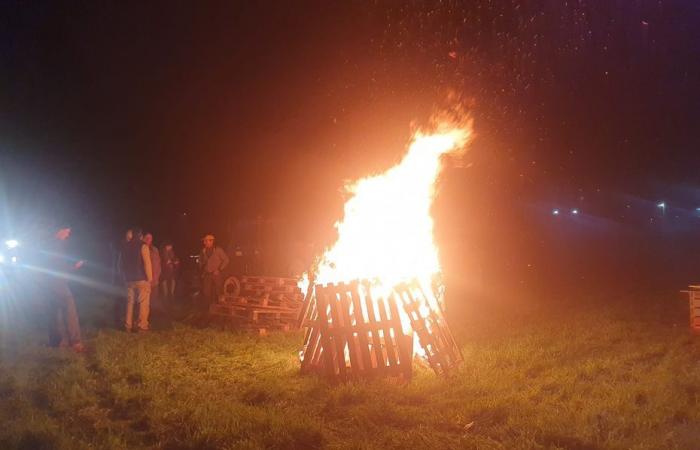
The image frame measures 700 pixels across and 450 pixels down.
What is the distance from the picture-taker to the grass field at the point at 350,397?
506cm

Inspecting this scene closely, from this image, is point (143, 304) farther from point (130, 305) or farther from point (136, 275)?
point (136, 275)

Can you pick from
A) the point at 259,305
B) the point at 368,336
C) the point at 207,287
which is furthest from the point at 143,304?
the point at 368,336

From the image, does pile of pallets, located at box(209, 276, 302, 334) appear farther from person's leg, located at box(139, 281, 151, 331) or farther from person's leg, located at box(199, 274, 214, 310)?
person's leg, located at box(139, 281, 151, 331)

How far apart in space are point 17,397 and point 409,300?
434cm

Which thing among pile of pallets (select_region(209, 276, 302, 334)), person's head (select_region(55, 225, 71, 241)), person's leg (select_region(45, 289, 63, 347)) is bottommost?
Answer: person's leg (select_region(45, 289, 63, 347))

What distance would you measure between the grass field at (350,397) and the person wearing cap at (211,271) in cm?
355

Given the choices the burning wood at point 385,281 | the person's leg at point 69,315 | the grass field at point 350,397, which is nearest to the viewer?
the grass field at point 350,397

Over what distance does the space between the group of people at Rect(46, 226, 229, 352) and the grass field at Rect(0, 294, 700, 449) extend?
47cm

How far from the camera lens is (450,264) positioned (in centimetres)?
1705

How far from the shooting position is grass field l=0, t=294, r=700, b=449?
16.6 feet

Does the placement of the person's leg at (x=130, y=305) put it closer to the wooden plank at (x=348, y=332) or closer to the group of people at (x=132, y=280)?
the group of people at (x=132, y=280)

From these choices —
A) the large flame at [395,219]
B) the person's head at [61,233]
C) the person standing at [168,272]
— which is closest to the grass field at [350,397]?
the large flame at [395,219]

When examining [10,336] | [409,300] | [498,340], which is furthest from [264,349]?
[10,336]

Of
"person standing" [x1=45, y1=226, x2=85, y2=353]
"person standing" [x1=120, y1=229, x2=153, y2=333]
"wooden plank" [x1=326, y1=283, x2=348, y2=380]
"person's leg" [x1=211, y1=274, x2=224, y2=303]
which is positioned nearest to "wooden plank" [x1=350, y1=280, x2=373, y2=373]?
"wooden plank" [x1=326, y1=283, x2=348, y2=380]
